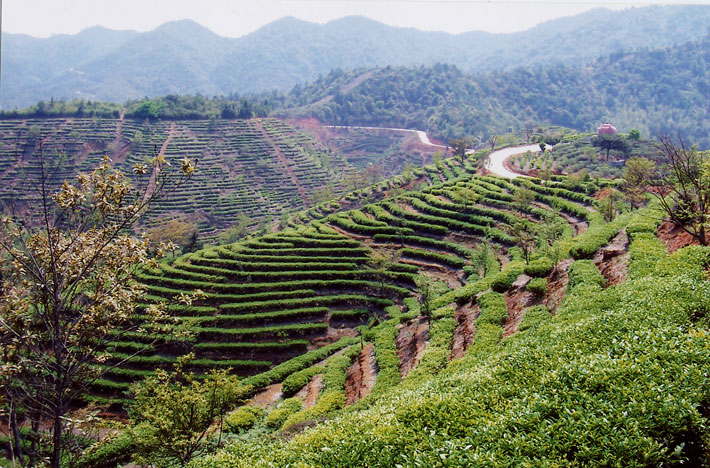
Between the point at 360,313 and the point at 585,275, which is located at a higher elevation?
→ the point at 585,275

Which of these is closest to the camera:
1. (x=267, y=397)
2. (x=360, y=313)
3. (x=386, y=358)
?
(x=386, y=358)

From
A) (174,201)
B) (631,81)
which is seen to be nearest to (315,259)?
(174,201)

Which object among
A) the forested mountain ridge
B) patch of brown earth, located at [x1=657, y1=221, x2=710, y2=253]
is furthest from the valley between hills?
the forested mountain ridge

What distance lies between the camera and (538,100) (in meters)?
185

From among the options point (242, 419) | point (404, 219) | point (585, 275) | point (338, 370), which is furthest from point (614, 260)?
point (404, 219)

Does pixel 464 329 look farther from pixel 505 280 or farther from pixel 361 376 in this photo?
pixel 361 376

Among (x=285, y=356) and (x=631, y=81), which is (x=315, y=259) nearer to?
(x=285, y=356)

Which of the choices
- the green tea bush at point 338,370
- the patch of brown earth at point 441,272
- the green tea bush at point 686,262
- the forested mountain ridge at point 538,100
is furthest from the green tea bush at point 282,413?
the forested mountain ridge at point 538,100

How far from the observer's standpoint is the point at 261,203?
3711 inches

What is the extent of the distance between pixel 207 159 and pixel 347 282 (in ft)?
261

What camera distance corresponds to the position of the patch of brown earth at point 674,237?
1956cm

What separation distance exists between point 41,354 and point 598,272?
848 inches

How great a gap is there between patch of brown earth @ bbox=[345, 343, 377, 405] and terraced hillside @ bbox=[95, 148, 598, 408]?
0.23m

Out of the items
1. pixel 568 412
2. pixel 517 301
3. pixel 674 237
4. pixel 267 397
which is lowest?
pixel 267 397
